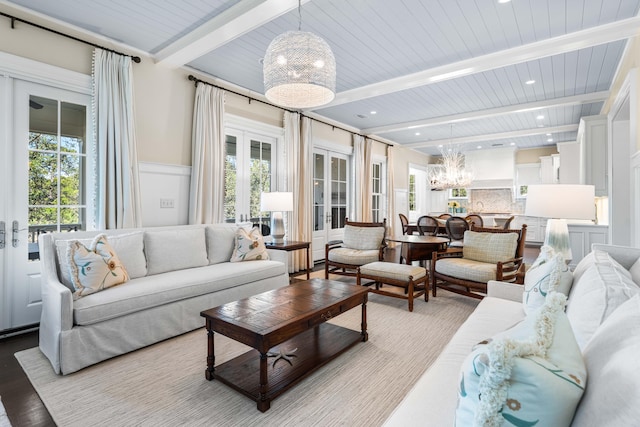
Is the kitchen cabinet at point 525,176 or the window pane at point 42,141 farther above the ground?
the kitchen cabinet at point 525,176

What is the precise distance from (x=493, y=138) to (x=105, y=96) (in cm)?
771

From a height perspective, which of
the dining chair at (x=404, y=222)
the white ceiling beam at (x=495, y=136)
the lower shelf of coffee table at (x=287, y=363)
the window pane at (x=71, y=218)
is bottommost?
the lower shelf of coffee table at (x=287, y=363)

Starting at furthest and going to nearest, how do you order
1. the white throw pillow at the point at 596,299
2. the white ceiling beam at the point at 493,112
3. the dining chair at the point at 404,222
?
the dining chair at the point at 404,222
the white ceiling beam at the point at 493,112
the white throw pillow at the point at 596,299

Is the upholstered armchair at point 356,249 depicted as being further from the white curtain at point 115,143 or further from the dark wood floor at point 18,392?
the dark wood floor at point 18,392

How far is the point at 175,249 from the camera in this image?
3.42 metres

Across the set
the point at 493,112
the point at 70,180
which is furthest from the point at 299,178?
the point at 493,112

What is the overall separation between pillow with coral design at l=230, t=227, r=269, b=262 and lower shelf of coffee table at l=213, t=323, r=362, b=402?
1446mm

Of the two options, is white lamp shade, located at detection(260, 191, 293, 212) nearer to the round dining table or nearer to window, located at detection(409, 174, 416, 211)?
the round dining table

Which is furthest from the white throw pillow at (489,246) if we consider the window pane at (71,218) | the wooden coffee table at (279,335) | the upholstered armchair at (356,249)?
the window pane at (71,218)

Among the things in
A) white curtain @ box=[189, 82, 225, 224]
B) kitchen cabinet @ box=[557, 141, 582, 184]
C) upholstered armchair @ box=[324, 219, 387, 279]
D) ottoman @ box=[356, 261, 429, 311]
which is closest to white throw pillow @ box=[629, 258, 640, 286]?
ottoman @ box=[356, 261, 429, 311]

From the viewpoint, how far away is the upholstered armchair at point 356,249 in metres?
4.55

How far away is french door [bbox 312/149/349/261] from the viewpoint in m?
6.32

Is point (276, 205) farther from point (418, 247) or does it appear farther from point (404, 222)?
point (404, 222)

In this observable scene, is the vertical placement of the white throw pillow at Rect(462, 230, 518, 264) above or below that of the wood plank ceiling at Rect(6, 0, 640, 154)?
below
